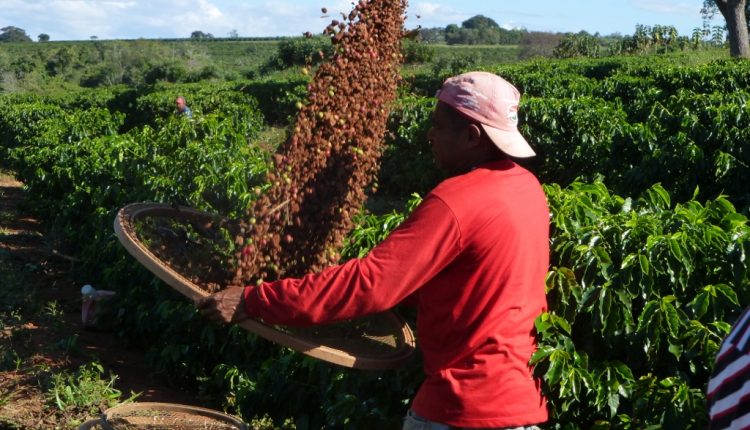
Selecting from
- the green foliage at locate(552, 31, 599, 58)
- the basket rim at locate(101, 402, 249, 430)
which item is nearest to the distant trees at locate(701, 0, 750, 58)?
the green foliage at locate(552, 31, 599, 58)

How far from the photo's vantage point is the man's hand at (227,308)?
262 centimetres

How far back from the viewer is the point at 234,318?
2.62 m

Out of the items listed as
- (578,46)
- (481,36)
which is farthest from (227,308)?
(481,36)

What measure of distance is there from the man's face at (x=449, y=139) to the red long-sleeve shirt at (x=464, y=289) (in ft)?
0.25

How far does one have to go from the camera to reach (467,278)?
2381 millimetres

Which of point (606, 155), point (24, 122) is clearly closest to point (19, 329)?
point (606, 155)

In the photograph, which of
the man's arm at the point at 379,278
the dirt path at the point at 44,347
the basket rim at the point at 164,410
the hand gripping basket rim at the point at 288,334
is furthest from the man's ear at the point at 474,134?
the dirt path at the point at 44,347

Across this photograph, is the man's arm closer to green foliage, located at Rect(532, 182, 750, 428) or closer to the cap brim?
the cap brim

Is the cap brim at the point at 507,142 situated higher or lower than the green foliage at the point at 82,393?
higher

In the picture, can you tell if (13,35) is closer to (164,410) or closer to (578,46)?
(578,46)

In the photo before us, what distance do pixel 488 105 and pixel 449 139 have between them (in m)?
0.14

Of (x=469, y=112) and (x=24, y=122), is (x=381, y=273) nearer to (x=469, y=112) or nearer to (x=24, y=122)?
(x=469, y=112)

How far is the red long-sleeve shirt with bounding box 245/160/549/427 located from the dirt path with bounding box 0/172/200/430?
119 inches

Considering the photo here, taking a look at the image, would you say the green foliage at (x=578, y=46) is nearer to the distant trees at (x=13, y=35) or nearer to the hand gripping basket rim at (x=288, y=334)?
the hand gripping basket rim at (x=288, y=334)
